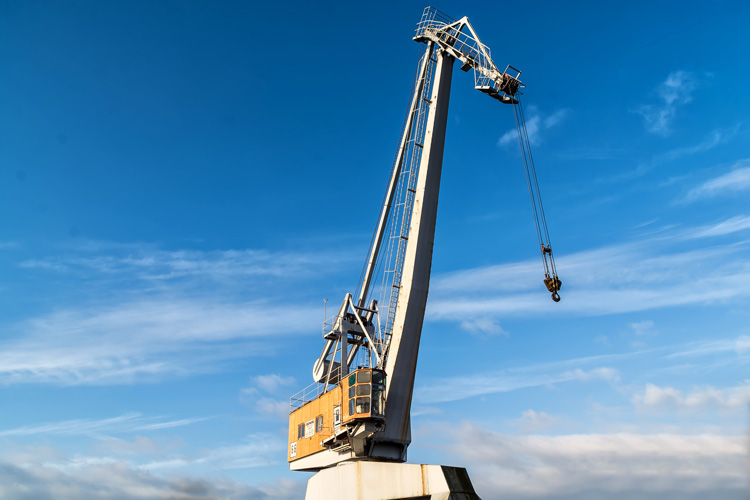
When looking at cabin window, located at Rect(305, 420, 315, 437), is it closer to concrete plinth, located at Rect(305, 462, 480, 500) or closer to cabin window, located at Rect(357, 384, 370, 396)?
concrete plinth, located at Rect(305, 462, 480, 500)

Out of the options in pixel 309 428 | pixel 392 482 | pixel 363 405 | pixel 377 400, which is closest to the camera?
pixel 392 482

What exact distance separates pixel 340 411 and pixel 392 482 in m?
5.00

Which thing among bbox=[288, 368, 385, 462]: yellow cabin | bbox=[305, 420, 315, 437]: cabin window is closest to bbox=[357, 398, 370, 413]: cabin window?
bbox=[288, 368, 385, 462]: yellow cabin

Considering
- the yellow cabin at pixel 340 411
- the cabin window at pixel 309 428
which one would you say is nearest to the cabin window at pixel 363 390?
the yellow cabin at pixel 340 411

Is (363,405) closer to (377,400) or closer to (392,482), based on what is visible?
(377,400)

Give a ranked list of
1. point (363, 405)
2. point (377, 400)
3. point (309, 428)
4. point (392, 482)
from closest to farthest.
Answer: point (392, 482), point (363, 405), point (377, 400), point (309, 428)

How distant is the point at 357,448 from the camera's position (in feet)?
94.5

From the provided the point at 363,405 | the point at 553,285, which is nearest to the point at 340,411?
the point at 363,405

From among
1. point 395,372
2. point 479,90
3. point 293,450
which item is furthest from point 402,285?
point 293,450

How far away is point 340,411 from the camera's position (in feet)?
98.0

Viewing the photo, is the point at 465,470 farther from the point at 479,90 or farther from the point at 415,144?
the point at 479,90

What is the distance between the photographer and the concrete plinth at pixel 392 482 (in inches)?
932

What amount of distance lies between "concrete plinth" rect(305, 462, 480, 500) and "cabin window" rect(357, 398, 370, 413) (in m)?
2.43

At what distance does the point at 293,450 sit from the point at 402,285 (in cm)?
1443
